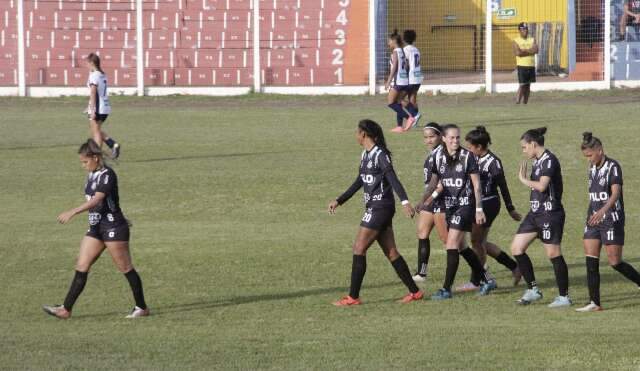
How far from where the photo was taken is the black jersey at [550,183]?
12.3 metres

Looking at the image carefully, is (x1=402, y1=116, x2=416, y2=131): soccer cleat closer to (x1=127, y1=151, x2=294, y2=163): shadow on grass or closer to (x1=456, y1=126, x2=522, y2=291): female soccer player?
(x1=127, y1=151, x2=294, y2=163): shadow on grass

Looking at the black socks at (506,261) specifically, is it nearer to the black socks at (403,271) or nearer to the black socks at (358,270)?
the black socks at (403,271)

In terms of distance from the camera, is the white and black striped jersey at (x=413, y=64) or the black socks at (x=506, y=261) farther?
the white and black striped jersey at (x=413, y=64)

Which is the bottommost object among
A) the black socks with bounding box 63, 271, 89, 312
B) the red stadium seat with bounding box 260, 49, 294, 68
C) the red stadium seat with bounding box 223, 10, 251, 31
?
the black socks with bounding box 63, 271, 89, 312

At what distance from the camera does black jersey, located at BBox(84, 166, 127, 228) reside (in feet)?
38.7

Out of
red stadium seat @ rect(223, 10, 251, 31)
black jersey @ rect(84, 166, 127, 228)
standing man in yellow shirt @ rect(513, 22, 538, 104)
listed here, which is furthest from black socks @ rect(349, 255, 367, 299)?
red stadium seat @ rect(223, 10, 251, 31)

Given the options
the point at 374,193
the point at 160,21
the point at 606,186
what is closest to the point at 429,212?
the point at 374,193

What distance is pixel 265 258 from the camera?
1555cm

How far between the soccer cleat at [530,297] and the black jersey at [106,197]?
409 cm

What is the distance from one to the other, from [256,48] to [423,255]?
75.0 ft

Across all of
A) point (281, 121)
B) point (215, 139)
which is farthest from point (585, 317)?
point (281, 121)

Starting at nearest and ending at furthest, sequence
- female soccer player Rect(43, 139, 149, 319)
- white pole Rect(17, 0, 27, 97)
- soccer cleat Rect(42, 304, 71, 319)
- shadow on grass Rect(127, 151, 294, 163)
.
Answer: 1. female soccer player Rect(43, 139, 149, 319)
2. soccer cleat Rect(42, 304, 71, 319)
3. shadow on grass Rect(127, 151, 294, 163)
4. white pole Rect(17, 0, 27, 97)

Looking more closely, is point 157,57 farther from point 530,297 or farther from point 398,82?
point 530,297

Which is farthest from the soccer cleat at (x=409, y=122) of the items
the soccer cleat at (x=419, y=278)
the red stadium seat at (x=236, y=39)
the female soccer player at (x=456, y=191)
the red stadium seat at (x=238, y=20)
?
the female soccer player at (x=456, y=191)
